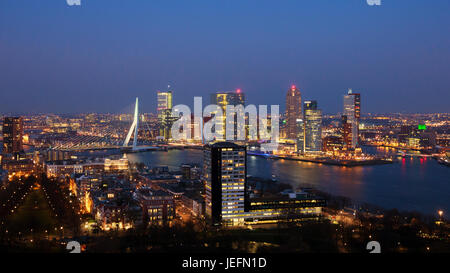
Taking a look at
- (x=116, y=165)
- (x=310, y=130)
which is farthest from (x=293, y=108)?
(x=116, y=165)

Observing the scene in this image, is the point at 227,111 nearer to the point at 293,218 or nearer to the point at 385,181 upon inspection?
the point at 385,181

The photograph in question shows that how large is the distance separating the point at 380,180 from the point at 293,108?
40.3 ft

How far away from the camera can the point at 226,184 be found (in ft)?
17.7

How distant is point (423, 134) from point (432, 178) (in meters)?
8.93

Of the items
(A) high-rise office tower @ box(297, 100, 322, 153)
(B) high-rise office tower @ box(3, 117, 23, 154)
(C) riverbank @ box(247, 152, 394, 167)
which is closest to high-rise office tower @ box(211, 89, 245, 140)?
(A) high-rise office tower @ box(297, 100, 322, 153)

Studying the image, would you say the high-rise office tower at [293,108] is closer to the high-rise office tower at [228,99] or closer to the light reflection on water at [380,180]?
the high-rise office tower at [228,99]

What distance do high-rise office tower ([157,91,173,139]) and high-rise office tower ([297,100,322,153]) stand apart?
7.08m

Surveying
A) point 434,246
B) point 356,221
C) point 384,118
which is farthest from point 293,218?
point 384,118

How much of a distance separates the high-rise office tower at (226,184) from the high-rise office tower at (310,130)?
384 inches

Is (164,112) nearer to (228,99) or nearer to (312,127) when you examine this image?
(228,99)

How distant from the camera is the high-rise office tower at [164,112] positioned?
2089 centimetres

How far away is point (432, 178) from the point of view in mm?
9109

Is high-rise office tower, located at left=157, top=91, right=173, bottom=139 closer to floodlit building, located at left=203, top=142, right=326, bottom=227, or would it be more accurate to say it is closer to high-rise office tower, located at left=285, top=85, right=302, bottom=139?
high-rise office tower, located at left=285, top=85, right=302, bottom=139

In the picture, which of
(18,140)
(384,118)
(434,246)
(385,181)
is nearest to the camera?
(434,246)
